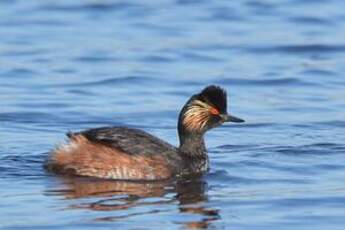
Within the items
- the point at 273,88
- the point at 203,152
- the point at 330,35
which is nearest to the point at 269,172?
the point at 203,152

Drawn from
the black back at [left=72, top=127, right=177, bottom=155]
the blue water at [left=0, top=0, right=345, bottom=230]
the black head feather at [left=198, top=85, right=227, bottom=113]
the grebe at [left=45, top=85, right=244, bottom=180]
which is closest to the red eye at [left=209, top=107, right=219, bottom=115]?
the black head feather at [left=198, top=85, right=227, bottom=113]

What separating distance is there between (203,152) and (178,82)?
218 inches

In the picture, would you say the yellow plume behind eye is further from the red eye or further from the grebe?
the grebe

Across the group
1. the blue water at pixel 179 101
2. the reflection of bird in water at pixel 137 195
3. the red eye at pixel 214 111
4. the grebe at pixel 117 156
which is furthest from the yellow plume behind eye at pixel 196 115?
the reflection of bird in water at pixel 137 195

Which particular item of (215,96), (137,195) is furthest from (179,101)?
(137,195)

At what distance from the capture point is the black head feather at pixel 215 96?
1314 cm

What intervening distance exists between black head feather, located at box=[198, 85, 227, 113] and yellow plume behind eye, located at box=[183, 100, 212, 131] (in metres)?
0.06

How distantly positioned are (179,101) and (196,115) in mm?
4139

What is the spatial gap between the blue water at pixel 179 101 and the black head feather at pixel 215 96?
0.64m

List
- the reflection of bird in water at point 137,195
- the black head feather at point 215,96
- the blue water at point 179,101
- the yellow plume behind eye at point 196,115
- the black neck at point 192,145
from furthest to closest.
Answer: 1. the black neck at point 192,145
2. the yellow plume behind eye at point 196,115
3. the black head feather at point 215,96
4. the blue water at point 179,101
5. the reflection of bird in water at point 137,195

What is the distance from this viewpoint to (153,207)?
11.6m

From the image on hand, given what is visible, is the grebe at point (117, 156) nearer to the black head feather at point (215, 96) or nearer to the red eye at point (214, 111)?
the black head feather at point (215, 96)

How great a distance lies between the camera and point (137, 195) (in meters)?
12.2

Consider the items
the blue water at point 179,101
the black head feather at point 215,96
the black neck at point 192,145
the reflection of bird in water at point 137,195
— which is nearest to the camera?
the reflection of bird in water at point 137,195
